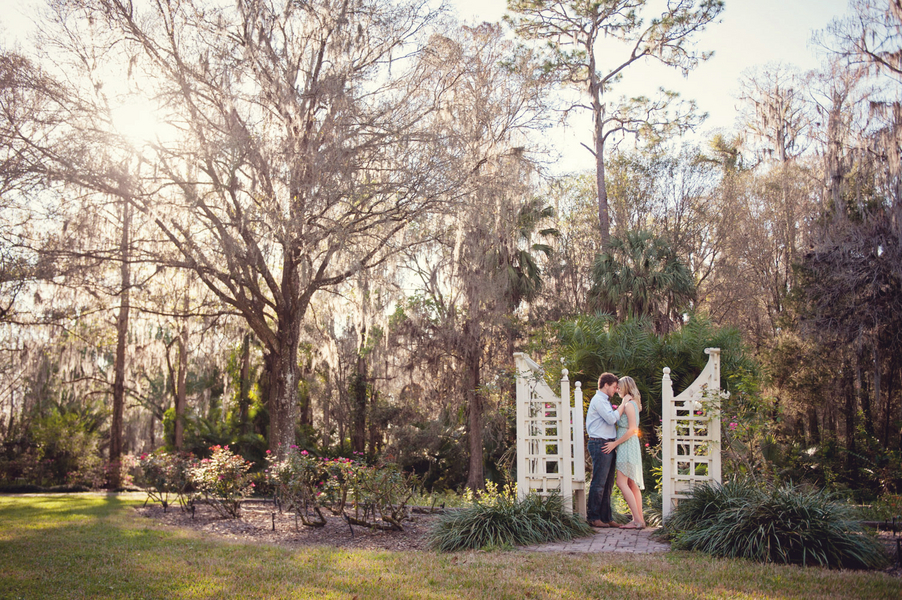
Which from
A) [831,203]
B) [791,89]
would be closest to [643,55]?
[791,89]

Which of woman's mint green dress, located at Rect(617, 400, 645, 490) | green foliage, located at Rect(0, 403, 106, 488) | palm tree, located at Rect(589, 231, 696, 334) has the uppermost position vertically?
palm tree, located at Rect(589, 231, 696, 334)

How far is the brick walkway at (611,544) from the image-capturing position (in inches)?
212

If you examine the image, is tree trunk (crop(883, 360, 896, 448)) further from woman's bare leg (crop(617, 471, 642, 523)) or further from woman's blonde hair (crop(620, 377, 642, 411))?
woman's blonde hair (crop(620, 377, 642, 411))

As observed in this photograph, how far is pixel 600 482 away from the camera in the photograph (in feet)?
21.4

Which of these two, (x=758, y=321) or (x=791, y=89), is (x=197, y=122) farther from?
(x=791, y=89)

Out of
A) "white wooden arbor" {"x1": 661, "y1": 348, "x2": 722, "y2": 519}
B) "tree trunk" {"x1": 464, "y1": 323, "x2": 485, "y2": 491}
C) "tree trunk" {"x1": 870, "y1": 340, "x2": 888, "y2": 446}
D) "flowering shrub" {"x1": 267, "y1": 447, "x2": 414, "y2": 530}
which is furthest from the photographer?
"tree trunk" {"x1": 464, "y1": 323, "x2": 485, "y2": 491}

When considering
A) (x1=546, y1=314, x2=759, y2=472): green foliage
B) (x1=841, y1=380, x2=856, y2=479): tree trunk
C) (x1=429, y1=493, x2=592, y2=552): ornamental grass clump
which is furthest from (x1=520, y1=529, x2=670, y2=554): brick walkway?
(x1=841, y1=380, x2=856, y2=479): tree trunk

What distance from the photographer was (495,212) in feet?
40.6

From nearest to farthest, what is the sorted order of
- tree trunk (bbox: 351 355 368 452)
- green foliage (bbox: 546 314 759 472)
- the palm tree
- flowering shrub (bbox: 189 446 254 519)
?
flowering shrub (bbox: 189 446 254 519) < green foliage (bbox: 546 314 759 472) < the palm tree < tree trunk (bbox: 351 355 368 452)

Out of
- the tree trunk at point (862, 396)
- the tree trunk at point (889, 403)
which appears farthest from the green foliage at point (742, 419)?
the tree trunk at point (889, 403)

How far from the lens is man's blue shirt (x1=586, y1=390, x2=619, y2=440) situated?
6324 mm

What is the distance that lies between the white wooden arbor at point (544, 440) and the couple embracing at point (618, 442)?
28cm

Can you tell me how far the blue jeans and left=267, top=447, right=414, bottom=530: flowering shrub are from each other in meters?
1.98

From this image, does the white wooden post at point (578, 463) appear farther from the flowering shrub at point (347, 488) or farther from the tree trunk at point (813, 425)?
the tree trunk at point (813, 425)
